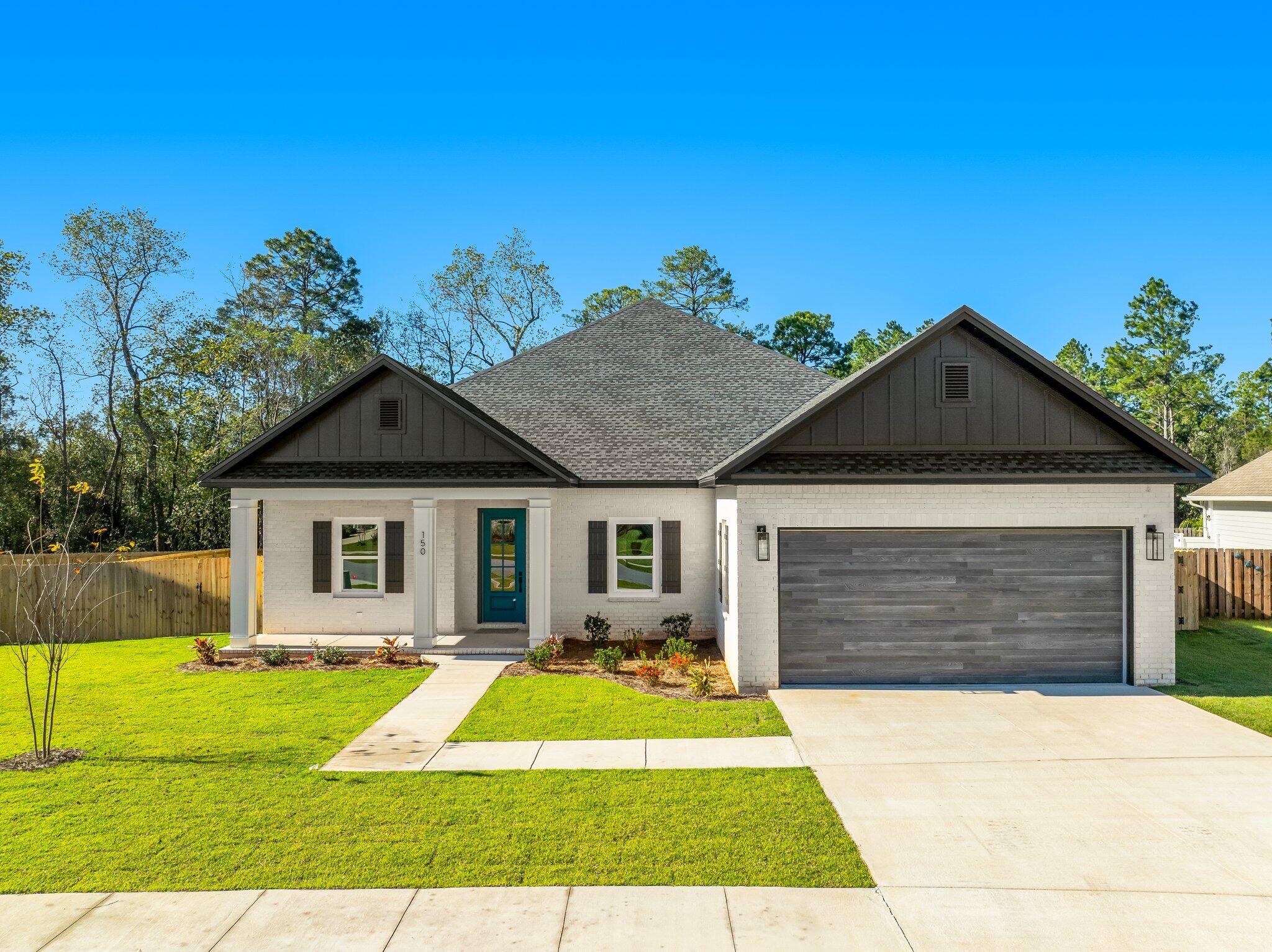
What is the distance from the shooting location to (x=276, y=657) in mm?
12500

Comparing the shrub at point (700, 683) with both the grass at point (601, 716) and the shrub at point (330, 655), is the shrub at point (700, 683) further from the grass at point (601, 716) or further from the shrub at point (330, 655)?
the shrub at point (330, 655)

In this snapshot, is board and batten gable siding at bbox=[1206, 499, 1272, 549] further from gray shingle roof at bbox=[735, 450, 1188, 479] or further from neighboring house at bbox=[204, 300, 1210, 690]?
gray shingle roof at bbox=[735, 450, 1188, 479]

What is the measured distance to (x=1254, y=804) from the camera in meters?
6.45

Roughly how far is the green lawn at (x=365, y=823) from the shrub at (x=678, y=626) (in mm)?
6604

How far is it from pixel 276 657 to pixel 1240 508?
1122 inches

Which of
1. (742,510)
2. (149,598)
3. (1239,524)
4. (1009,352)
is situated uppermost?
(1009,352)

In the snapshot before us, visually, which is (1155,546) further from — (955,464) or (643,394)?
(643,394)

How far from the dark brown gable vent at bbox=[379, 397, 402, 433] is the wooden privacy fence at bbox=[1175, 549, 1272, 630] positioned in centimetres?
1672

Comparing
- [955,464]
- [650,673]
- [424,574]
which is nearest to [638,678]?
[650,673]

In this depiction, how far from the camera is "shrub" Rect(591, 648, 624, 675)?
1179 centimetres

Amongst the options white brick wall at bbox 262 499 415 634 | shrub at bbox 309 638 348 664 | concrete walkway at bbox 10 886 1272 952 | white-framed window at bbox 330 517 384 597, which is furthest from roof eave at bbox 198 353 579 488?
concrete walkway at bbox 10 886 1272 952

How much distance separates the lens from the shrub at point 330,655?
12.5m

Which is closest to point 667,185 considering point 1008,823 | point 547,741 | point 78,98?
point 78,98

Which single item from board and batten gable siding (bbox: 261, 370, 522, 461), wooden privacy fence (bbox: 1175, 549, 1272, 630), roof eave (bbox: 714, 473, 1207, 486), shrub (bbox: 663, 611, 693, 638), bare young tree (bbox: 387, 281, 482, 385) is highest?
bare young tree (bbox: 387, 281, 482, 385)
